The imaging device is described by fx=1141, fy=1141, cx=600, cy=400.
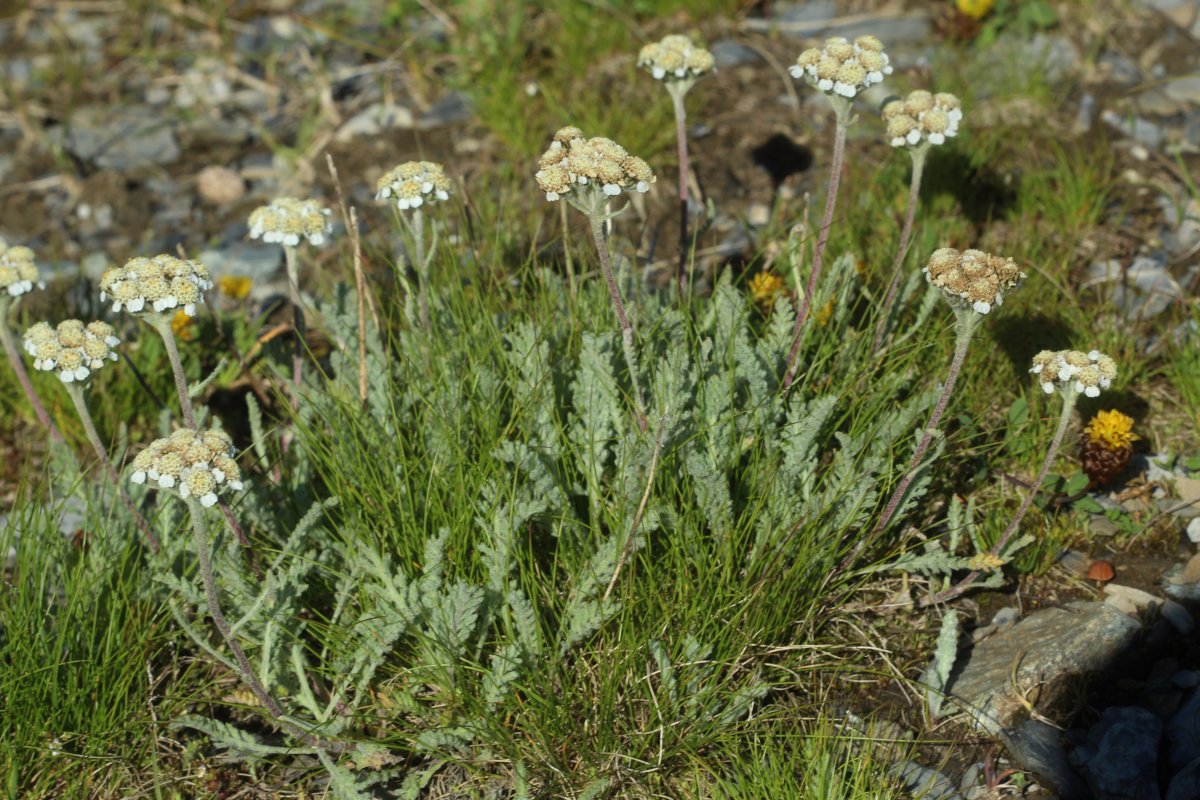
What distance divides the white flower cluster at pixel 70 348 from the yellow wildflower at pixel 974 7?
4.17m

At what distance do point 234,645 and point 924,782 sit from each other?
1675 millimetres

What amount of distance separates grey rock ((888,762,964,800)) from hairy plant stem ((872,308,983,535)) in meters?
0.58

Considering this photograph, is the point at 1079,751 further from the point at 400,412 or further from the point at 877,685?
the point at 400,412

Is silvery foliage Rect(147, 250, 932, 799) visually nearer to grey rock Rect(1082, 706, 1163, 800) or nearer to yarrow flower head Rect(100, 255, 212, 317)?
yarrow flower head Rect(100, 255, 212, 317)

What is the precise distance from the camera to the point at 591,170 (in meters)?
2.54

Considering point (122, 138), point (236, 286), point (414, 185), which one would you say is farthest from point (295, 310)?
point (122, 138)

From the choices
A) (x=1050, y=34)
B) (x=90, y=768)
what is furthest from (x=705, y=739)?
(x=1050, y=34)

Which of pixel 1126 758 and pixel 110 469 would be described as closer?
pixel 1126 758

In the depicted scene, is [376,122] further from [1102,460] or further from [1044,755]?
[1044,755]

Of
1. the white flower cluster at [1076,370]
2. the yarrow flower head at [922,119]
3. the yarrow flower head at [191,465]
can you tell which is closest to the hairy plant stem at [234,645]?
the yarrow flower head at [191,465]

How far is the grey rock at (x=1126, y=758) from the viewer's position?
2609 millimetres

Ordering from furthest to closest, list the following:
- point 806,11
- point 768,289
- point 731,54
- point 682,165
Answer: point 806,11 → point 731,54 → point 768,289 → point 682,165

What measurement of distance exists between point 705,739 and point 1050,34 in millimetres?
4107

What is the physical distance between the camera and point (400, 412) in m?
3.29
